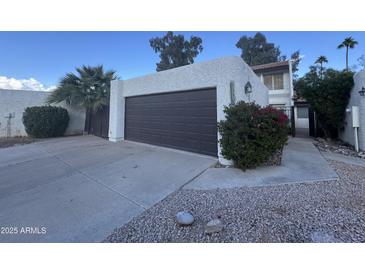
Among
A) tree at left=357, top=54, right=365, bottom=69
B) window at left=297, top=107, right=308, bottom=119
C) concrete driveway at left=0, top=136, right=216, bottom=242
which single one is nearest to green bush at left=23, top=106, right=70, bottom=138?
concrete driveway at left=0, top=136, right=216, bottom=242

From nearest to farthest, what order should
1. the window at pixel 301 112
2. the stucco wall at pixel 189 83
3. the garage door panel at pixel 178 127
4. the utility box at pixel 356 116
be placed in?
the stucco wall at pixel 189 83, the garage door panel at pixel 178 127, the utility box at pixel 356 116, the window at pixel 301 112

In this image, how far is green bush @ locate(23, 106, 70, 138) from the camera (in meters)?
9.48

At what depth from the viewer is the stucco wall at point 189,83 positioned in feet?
15.4

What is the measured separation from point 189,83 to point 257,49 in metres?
32.1

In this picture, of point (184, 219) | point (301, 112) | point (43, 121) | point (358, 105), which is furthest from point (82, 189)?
point (301, 112)

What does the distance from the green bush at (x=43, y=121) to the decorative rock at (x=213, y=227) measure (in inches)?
453

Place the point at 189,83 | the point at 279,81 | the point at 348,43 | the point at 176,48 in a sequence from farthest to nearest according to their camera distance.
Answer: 1. the point at 176,48
2. the point at 348,43
3. the point at 279,81
4. the point at 189,83

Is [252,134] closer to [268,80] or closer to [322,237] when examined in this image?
[322,237]

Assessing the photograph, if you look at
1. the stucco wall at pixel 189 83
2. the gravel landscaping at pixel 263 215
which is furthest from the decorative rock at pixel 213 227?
the stucco wall at pixel 189 83

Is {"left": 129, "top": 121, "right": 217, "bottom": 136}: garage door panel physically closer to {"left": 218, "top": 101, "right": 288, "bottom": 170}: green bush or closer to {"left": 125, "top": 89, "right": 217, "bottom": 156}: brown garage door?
{"left": 125, "top": 89, "right": 217, "bottom": 156}: brown garage door

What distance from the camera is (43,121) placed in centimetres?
960

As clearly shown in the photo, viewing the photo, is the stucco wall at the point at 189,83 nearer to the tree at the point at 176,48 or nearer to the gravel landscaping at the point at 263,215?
the gravel landscaping at the point at 263,215
